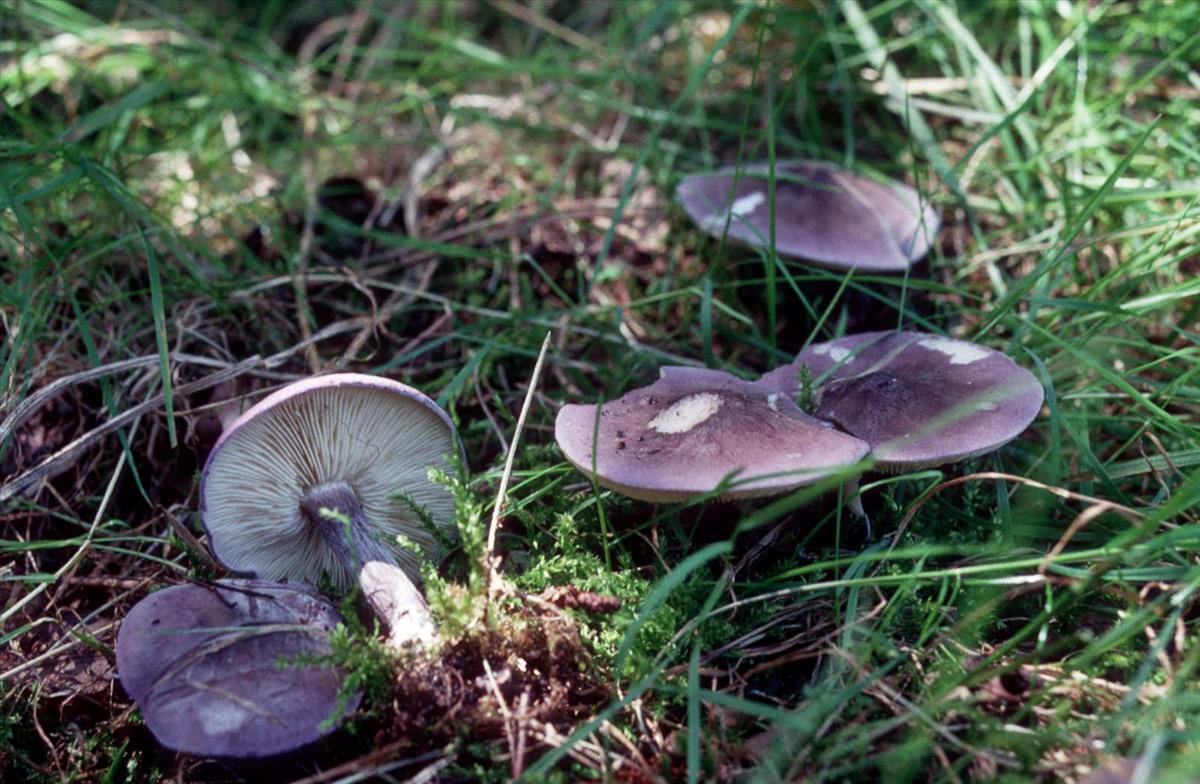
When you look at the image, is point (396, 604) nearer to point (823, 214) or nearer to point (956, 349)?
point (956, 349)

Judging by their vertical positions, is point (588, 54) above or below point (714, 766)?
above

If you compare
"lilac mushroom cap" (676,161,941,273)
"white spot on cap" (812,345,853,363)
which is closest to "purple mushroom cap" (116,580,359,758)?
"white spot on cap" (812,345,853,363)

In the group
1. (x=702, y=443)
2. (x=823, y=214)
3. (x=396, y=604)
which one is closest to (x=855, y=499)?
(x=702, y=443)

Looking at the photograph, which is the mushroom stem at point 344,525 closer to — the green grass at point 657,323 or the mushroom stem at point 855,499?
the green grass at point 657,323

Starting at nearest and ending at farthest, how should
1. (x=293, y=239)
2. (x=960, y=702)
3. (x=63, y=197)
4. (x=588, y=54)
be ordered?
(x=960, y=702) < (x=63, y=197) < (x=293, y=239) < (x=588, y=54)

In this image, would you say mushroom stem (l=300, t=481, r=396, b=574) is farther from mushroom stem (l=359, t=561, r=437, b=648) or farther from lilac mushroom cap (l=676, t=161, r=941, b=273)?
lilac mushroom cap (l=676, t=161, r=941, b=273)

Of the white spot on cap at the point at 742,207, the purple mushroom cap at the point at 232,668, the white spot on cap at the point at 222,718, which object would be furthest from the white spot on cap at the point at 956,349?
the white spot on cap at the point at 222,718

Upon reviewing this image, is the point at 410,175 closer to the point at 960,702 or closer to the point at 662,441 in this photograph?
the point at 662,441

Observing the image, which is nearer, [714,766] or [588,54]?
[714,766]

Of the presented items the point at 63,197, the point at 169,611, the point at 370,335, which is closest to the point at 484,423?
the point at 370,335
